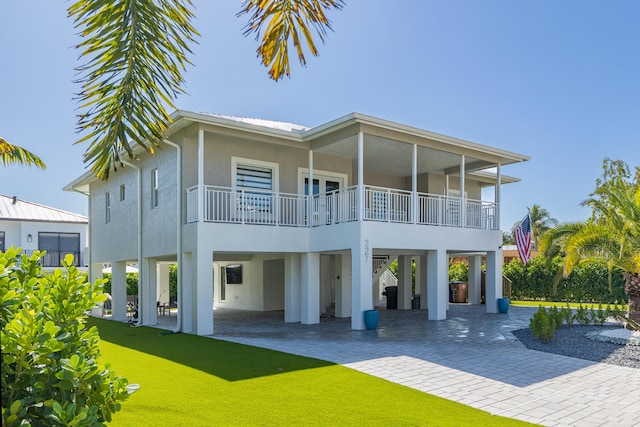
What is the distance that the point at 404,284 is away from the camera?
22.1 m

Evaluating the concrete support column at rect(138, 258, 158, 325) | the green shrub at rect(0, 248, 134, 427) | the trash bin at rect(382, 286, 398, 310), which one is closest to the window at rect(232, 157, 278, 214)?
the concrete support column at rect(138, 258, 158, 325)

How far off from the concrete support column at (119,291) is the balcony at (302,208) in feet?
24.6

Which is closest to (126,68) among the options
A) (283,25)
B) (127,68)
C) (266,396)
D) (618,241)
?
(127,68)

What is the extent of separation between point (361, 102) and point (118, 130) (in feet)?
42.1

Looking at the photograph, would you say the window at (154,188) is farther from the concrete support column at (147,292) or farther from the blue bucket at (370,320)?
the blue bucket at (370,320)

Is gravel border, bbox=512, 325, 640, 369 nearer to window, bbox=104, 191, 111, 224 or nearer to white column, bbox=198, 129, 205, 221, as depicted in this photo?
white column, bbox=198, 129, 205, 221

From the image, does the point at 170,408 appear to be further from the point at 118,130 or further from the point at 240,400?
the point at 118,130

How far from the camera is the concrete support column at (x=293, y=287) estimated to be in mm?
16672

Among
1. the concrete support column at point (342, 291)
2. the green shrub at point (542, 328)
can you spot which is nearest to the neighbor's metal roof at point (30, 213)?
the concrete support column at point (342, 291)

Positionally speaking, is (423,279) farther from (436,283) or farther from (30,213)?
(30,213)

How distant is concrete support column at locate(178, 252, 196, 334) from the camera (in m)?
14.7

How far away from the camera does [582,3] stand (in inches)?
607

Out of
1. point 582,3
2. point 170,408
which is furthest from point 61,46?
point 582,3

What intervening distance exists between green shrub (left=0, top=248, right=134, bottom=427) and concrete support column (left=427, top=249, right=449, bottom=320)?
46.3 feet
